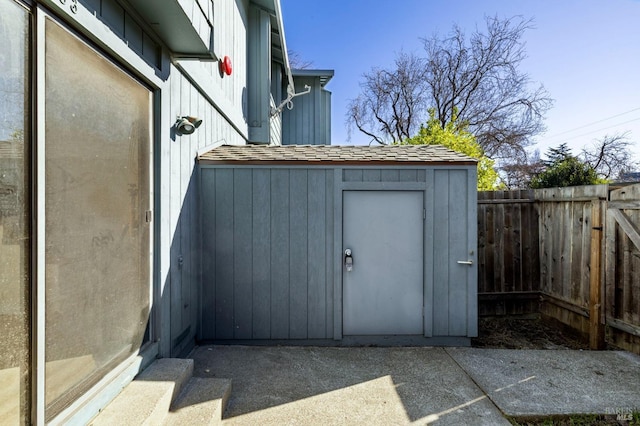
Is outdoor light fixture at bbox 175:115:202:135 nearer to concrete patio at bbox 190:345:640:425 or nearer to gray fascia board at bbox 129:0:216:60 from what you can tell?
gray fascia board at bbox 129:0:216:60

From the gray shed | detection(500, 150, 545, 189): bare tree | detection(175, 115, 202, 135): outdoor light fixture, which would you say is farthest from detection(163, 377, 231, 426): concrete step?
detection(500, 150, 545, 189): bare tree

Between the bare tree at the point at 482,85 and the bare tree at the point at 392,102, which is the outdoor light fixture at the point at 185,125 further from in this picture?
the bare tree at the point at 392,102

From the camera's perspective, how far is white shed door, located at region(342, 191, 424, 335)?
3756mm

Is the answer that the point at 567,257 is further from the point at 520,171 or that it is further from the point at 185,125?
the point at 520,171

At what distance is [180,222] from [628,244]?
4710 millimetres

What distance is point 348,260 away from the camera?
3.71 meters

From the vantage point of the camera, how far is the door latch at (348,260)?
3.71m

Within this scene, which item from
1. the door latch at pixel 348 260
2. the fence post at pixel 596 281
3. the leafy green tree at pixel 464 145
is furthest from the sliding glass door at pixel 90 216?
the leafy green tree at pixel 464 145

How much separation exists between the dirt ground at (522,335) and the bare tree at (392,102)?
459 inches

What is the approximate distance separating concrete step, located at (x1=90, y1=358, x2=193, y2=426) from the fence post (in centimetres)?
440

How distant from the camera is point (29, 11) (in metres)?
1.53

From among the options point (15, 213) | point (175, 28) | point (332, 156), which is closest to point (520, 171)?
point (332, 156)

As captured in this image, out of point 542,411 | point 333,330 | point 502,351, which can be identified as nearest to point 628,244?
point 502,351

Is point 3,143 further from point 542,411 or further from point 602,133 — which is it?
point 602,133
